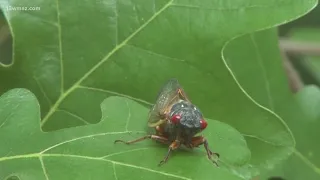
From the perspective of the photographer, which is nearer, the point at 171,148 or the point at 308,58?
the point at 171,148

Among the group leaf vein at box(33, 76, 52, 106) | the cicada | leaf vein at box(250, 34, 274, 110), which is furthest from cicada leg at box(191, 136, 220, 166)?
leaf vein at box(250, 34, 274, 110)

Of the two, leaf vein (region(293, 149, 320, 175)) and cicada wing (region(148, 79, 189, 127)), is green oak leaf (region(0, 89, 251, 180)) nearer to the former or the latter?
cicada wing (region(148, 79, 189, 127))

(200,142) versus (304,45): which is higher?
(200,142)

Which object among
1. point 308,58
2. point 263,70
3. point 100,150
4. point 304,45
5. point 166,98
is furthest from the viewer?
point 308,58

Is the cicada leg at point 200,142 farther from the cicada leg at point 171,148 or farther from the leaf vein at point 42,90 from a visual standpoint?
the leaf vein at point 42,90

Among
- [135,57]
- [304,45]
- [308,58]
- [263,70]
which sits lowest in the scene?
[308,58]

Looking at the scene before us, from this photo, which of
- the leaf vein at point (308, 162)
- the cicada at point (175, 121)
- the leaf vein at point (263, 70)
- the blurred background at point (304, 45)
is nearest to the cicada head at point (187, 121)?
the cicada at point (175, 121)

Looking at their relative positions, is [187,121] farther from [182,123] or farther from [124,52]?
[124,52]

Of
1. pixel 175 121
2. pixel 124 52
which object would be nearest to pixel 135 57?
pixel 124 52

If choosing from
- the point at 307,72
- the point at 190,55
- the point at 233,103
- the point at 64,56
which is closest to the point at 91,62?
the point at 64,56
